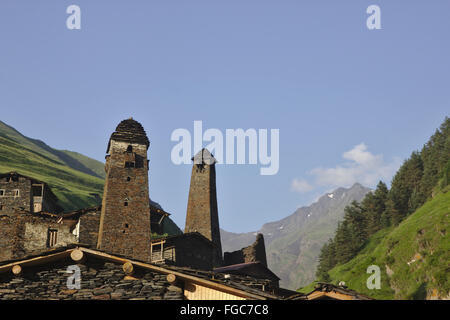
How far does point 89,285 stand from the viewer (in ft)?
52.6

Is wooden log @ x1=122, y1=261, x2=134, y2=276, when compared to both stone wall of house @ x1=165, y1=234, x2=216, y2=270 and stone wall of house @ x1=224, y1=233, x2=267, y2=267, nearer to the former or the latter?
stone wall of house @ x1=165, y1=234, x2=216, y2=270

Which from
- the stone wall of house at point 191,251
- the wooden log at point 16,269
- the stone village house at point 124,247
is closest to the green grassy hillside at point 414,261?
the stone village house at point 124,247

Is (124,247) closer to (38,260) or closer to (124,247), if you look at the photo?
(124,247)

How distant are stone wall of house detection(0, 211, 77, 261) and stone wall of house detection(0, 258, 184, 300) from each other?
108 ft

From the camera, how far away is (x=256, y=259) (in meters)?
56.7

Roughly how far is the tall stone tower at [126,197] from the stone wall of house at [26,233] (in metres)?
7.57

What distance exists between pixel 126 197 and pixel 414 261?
141 feet

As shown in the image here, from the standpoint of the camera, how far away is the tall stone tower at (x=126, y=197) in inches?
1628

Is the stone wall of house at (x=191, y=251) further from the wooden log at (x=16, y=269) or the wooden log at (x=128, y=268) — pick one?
the wooden log at (x=16, y=269)

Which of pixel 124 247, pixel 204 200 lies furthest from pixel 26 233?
pixel 204 200

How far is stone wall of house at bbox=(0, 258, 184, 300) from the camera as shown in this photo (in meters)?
15.7

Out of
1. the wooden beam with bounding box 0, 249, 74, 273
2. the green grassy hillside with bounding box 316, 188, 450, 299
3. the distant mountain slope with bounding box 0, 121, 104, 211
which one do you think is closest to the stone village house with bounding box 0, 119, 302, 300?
the wooden beam with bounding box 0, 249, 74, 273
